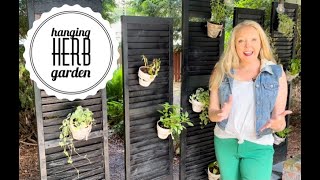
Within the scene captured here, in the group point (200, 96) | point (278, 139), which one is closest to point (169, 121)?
point (200, 96)

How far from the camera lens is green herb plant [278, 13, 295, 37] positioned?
3177 mm

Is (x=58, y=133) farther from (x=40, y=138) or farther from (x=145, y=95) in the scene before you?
(x=145, y=95)

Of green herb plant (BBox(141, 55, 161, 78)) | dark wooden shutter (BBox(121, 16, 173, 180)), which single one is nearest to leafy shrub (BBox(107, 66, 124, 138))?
dark wooden shutter (BBox(121, 16, 173, 180))

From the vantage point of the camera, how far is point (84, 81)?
78.7 inches

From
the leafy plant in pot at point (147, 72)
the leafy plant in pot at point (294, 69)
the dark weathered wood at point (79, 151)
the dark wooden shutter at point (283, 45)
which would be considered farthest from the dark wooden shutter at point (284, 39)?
the dark weathered wood at point (79, 151)

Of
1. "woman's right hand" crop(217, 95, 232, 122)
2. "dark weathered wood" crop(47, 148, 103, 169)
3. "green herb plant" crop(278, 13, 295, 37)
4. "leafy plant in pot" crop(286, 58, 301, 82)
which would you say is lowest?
"dark weathered wood" crop(47, 148, 103, 169)

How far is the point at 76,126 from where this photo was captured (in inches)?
78.5

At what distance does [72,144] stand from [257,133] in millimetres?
1185

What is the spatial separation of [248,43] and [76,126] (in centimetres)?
118

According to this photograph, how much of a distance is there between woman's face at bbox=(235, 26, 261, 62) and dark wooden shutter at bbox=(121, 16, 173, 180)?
643mm

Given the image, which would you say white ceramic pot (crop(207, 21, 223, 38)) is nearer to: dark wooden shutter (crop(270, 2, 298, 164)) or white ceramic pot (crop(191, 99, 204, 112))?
white ceramic pot (crop(191, 99, 204, 112))

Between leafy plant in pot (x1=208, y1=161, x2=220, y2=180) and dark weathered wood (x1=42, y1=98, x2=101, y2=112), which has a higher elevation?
dark weathered wood (x1=42, y1=98, x2=101, y2=112)

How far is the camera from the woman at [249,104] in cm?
195

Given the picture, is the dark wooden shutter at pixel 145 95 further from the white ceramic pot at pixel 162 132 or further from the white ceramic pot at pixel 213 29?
the white ceramic pot at pixel 213 29
